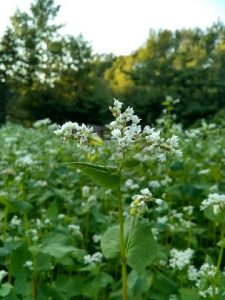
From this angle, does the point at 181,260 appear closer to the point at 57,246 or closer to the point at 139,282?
the point at 139,282

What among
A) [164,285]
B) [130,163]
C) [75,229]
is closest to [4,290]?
[130,163]

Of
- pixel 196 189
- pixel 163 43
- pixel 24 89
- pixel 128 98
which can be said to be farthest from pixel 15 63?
pixel 196 189

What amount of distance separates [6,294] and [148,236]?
0.47 meters

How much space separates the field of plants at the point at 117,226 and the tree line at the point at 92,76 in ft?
74.8

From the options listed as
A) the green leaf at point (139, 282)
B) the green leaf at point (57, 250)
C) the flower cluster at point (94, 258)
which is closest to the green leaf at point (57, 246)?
the green leaf at point (57, 250)

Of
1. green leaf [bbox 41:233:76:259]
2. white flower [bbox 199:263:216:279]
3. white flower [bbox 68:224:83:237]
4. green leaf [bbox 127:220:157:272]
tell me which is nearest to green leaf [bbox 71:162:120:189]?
green leaf [bbox 127:220:157:272]

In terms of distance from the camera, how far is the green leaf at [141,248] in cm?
117

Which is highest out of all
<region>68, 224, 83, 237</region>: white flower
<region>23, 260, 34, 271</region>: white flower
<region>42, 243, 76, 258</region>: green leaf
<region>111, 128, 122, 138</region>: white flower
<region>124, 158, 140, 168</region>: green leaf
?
<region>68, 224, 83, 237</region>: white flower

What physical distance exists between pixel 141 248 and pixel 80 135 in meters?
0.29

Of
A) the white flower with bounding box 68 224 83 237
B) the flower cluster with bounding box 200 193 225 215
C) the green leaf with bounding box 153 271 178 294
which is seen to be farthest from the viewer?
the white flower with bounding box 68 224 83 237

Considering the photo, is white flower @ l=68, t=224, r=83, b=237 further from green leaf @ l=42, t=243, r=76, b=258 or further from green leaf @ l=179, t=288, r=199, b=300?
green leaf @ l=179, t=288, r=199, b=300

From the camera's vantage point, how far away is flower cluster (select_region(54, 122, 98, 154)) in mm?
1068

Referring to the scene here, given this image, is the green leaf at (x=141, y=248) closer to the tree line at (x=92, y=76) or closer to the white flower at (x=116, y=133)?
the white flower at (x=116, y=133)

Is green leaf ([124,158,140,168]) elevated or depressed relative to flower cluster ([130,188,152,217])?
elevated
